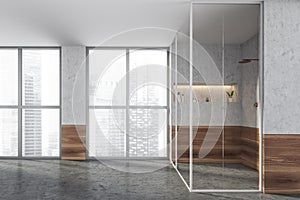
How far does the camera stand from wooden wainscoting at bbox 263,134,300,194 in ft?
16.6

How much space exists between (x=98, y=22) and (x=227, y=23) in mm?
2048

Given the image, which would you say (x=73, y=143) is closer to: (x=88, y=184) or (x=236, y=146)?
(x=88, y=184)

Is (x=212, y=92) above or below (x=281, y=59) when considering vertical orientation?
below

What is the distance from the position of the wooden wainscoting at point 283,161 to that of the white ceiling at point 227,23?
1.26 meters

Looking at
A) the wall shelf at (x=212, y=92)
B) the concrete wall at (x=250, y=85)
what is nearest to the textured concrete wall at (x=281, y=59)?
the concrete wall at (x=250, y=85)

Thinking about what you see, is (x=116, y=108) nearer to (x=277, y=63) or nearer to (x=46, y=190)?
(x=46, y=190)

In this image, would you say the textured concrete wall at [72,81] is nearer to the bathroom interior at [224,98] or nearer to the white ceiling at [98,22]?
the white ceiling at [98,22]

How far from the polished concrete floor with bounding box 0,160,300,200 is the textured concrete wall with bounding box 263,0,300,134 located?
113 cm

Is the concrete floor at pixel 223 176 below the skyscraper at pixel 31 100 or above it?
below

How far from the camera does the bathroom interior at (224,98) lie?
5113mm

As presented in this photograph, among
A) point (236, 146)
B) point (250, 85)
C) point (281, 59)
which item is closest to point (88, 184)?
point (236, 146)

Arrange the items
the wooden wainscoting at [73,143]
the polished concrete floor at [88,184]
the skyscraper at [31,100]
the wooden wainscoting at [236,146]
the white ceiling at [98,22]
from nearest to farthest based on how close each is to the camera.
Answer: the polished concrete floor at [88,184] < the wooden wainscoting at [236,146] < the white ceiling at [98,22] < the wooden wainscoting at [73,143] < the skyscraper at [31,100]

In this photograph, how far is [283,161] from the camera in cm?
507

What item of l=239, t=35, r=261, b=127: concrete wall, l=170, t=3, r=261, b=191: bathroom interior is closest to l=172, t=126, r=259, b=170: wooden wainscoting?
l=170, t=3, r=261, b=191: bathroom interior
